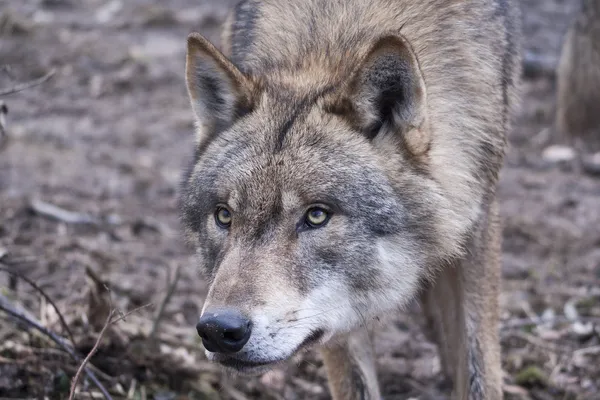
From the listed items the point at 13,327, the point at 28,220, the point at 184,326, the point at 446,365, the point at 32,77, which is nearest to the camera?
the point at 13,327

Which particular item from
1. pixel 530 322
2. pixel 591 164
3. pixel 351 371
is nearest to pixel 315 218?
pixel 351 371

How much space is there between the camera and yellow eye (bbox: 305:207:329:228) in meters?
3.95

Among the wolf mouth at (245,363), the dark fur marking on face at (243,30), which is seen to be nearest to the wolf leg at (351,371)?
the wolf mouth at (245,363)

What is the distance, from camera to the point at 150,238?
770cm

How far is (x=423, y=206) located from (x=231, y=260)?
0.97 m

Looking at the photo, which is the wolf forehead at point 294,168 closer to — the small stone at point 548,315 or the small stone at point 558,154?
the small stone at point 548,315

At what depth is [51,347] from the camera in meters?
4.98

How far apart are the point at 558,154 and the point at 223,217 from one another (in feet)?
20.1

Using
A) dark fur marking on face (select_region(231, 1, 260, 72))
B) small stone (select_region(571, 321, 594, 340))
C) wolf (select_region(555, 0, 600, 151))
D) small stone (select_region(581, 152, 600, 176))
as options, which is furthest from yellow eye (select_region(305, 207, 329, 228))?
wolf (select_region(555, 0, 600, 151))

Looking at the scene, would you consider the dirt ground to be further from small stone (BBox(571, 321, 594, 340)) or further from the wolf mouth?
the wolf mouth

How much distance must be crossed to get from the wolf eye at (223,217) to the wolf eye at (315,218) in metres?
0.40

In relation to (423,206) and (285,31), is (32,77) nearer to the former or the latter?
(285,31)

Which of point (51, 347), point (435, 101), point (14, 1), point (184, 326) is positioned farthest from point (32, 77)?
point (435, 101)

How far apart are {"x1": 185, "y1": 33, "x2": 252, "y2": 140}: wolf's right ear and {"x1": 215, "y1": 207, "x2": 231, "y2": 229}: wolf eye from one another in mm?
514
